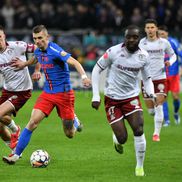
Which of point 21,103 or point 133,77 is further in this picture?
point 21,103

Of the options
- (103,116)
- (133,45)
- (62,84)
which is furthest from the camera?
(103,116)

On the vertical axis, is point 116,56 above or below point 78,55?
above

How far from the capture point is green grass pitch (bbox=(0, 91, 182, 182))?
10.7 metres

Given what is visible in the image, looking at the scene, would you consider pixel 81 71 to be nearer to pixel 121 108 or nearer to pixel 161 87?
pixel 121 108

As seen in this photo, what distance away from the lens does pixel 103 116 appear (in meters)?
19.6

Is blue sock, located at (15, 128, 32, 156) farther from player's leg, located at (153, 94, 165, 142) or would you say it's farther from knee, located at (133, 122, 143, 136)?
player's leg, located at (153, 94, 165, 142)

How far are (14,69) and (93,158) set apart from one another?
209cm

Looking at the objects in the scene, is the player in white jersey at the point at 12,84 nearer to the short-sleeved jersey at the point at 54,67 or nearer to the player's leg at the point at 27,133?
the short-sleeved jersey at the point at 54,67

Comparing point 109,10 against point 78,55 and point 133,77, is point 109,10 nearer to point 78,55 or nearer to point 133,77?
point 78,55

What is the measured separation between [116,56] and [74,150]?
333cm

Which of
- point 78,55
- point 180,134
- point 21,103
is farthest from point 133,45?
point 78,55

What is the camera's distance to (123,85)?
1090cm

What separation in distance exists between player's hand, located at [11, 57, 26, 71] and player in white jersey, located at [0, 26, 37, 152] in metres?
0.08

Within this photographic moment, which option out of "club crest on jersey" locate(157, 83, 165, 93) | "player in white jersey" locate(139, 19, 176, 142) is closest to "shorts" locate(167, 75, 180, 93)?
"player in white jersey" locate(139, 19, 176, 142)
